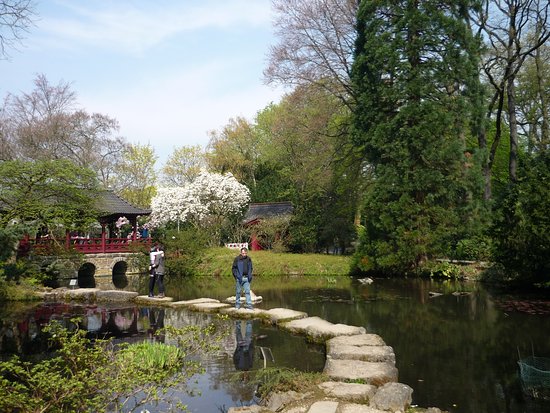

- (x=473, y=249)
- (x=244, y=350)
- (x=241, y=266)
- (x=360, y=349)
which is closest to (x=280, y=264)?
(x=473, y=249)

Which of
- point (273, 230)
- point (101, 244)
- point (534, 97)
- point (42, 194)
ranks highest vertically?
point (534, 97)

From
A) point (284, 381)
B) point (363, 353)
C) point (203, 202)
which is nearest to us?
point (284, 381)

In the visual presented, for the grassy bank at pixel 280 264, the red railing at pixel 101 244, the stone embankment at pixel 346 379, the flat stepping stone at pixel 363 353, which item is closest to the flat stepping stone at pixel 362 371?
the stone embankment at pixel 346 379

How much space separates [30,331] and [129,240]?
1777cm

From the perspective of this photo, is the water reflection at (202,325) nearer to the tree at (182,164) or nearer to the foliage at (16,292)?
the foliage at (16,292)

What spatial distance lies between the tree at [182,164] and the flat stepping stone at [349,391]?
42.5 m

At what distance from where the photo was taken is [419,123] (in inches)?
792

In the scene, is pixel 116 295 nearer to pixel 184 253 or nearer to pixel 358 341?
pixel 358 341

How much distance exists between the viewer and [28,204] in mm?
16812

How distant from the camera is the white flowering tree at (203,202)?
31.1 m

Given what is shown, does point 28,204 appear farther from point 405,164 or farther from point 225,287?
point 405,164

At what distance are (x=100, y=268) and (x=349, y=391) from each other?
2328 centimetres

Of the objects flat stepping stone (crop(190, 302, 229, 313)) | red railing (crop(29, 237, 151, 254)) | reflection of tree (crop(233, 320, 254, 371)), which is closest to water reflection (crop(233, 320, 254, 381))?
reflection of tree (crop(233, 320, 254, 371))

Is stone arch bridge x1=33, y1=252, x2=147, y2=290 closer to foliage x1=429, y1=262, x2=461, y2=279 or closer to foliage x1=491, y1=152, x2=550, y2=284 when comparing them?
foliage x1=429, y1=262, x2=461, y2=279
